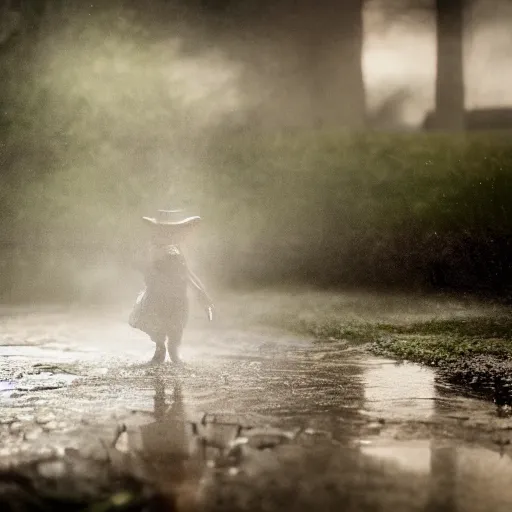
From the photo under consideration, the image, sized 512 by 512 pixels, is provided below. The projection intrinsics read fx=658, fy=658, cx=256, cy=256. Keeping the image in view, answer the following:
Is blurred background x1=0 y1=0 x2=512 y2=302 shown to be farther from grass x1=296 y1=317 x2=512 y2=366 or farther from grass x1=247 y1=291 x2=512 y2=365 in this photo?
grass x1=296 y1=317 x2=512 y2=366

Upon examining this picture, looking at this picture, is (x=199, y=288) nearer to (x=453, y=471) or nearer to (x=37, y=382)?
(x=37, y=382)

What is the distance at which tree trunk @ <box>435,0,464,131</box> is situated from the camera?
15.3 m

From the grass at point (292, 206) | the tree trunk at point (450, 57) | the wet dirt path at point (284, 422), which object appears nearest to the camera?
the wet dirt path at point (284, 422)

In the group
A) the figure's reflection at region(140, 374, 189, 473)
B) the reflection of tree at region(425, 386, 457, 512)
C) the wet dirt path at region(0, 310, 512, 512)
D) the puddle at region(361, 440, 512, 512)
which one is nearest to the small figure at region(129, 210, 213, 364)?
the wet dirt path at region(0, 310, 512, 512)

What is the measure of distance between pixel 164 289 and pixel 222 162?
12065mm

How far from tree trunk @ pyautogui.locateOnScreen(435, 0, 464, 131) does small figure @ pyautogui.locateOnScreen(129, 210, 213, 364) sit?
34.2ft

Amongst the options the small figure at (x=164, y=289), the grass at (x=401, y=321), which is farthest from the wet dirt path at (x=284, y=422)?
the grass at (x=401, y=321)

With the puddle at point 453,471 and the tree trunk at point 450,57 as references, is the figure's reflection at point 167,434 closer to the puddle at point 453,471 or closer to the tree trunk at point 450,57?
the puddle at point 453,471

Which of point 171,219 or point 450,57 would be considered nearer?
point 171,219

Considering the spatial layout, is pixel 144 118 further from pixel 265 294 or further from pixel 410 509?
pixel 410 509

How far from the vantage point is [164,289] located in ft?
23.7

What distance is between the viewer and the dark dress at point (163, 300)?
7.20 m

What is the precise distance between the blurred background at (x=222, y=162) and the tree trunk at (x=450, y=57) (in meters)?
0.45

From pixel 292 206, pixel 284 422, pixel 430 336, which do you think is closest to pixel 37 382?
pixel 284 422
